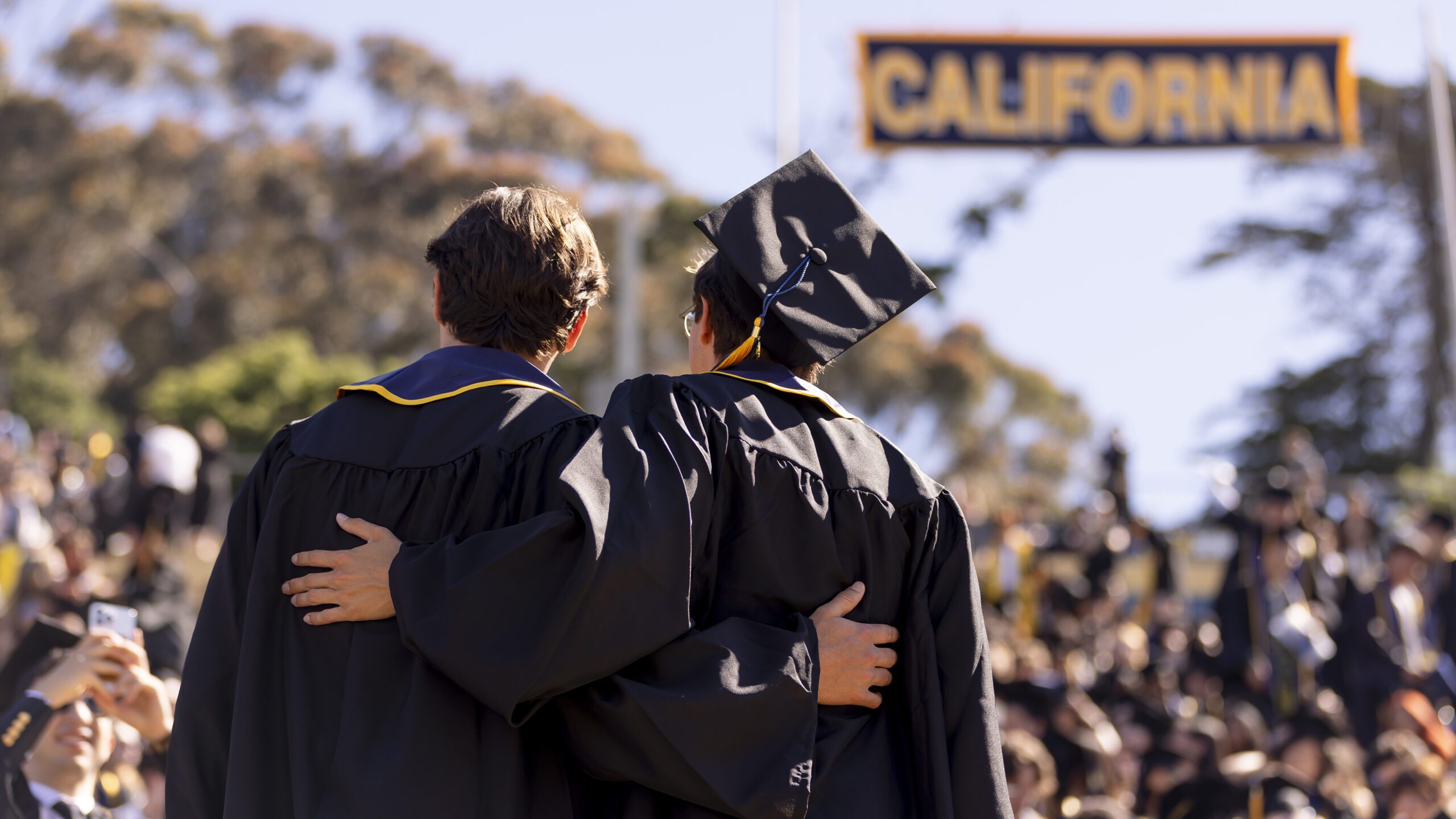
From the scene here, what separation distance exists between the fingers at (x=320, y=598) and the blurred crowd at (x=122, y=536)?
180 centimetres

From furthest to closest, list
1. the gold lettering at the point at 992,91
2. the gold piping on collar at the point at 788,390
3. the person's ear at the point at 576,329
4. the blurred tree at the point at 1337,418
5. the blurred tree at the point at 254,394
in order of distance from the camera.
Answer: the blurred tree at the point at 1337,418, the blurred tree at the point at 254,394, the gold lettering at the point at 992,91, the person's ear at the point at 576,329, the gold piping on collar at the point at 788,390

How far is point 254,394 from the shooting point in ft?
62.7

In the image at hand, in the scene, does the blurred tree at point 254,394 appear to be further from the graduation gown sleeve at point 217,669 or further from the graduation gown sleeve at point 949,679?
the graduation gown sleeve at point 949,679

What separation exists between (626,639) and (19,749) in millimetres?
1746

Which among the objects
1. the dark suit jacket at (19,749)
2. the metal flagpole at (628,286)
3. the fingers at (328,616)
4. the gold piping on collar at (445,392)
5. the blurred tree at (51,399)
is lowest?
the blurred tree at (51,399)

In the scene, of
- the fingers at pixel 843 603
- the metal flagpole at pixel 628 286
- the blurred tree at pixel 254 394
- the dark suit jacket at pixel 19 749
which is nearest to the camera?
the fingers at pixel 843 603

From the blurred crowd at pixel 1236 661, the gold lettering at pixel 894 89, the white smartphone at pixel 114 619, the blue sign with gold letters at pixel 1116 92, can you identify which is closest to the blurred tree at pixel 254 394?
the gold lettering at pixel 894 89

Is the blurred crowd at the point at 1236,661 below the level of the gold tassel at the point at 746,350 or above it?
below

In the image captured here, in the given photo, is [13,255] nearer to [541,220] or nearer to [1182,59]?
[1182,59]

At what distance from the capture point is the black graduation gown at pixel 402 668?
257 cm

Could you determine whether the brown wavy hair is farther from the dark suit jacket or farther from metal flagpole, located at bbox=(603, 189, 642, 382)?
metal flagpole, located at bbox=(603, 189, 642, 382)

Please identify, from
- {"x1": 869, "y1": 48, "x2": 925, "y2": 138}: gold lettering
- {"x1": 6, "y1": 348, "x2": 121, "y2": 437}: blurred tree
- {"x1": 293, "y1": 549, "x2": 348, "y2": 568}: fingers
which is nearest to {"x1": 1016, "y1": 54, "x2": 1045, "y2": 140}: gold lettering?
{"x1": 869, "y1": 48, "x2": 925, "y2": 138}: gold lettering

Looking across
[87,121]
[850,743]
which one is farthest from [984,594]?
[87,121]

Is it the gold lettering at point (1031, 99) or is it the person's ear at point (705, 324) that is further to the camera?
the gold lettering at point (1031, 99)
